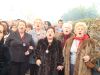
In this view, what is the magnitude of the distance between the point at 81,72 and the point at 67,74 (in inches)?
12.7

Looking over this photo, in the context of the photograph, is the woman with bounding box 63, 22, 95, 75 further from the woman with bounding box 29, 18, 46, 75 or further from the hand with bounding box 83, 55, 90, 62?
the woman with bounding box 29, 18, 46, 75

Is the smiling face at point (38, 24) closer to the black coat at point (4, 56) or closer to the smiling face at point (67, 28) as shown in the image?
the smiling face at point (67, 28)

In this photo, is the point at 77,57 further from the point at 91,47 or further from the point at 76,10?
the point at 76,10

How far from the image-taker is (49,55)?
7848 millimetres

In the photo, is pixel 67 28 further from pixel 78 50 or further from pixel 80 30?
pixel 78 50

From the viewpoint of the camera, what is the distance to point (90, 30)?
9594 mm

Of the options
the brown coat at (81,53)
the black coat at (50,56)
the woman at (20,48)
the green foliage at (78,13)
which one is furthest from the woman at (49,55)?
the green foliage at (78,13)

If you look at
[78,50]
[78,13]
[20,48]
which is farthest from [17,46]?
[78,13]

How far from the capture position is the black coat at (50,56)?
7844 millimetres

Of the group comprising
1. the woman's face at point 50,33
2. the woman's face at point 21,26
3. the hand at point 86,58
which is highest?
the woman's face at point 21,26

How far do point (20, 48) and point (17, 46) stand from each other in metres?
0.09

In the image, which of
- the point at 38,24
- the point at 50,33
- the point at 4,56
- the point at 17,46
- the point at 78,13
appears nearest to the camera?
the point at 4,56

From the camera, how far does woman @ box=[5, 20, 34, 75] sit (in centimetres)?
797

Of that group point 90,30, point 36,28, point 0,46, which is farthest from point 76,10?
point 0,46
